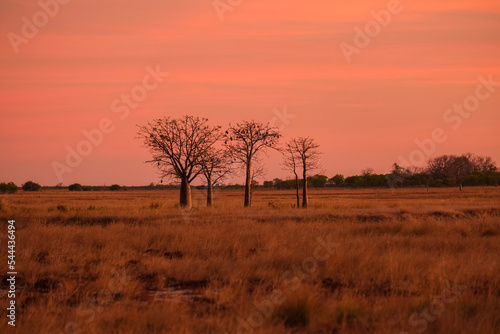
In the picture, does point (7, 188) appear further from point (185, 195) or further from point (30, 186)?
point (185, 195)

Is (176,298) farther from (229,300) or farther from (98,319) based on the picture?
(98,319)

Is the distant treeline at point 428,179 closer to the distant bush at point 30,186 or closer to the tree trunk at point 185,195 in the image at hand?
the distant bush at point 30,186

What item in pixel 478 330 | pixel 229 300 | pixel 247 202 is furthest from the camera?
pixel 247 202

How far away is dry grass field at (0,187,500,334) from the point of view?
805 centimetres

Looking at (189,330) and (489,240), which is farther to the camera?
(489,240)

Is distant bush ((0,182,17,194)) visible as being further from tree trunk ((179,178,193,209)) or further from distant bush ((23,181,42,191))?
tree trunk ((179,178,193,209))

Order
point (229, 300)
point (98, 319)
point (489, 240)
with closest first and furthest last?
point (98, 319)
point (229, 300)
point (489, 240)

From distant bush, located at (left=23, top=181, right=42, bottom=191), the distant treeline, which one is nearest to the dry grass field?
the distant treeline

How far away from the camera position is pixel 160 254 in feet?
46.8

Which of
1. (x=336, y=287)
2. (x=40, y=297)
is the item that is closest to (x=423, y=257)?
(x=336, y=287)

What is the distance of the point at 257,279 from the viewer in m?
11.2

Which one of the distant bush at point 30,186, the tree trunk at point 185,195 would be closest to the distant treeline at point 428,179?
the distant bush at point 30,186

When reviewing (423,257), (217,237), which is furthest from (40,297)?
(423,257)

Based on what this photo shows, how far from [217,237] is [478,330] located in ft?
31.9
